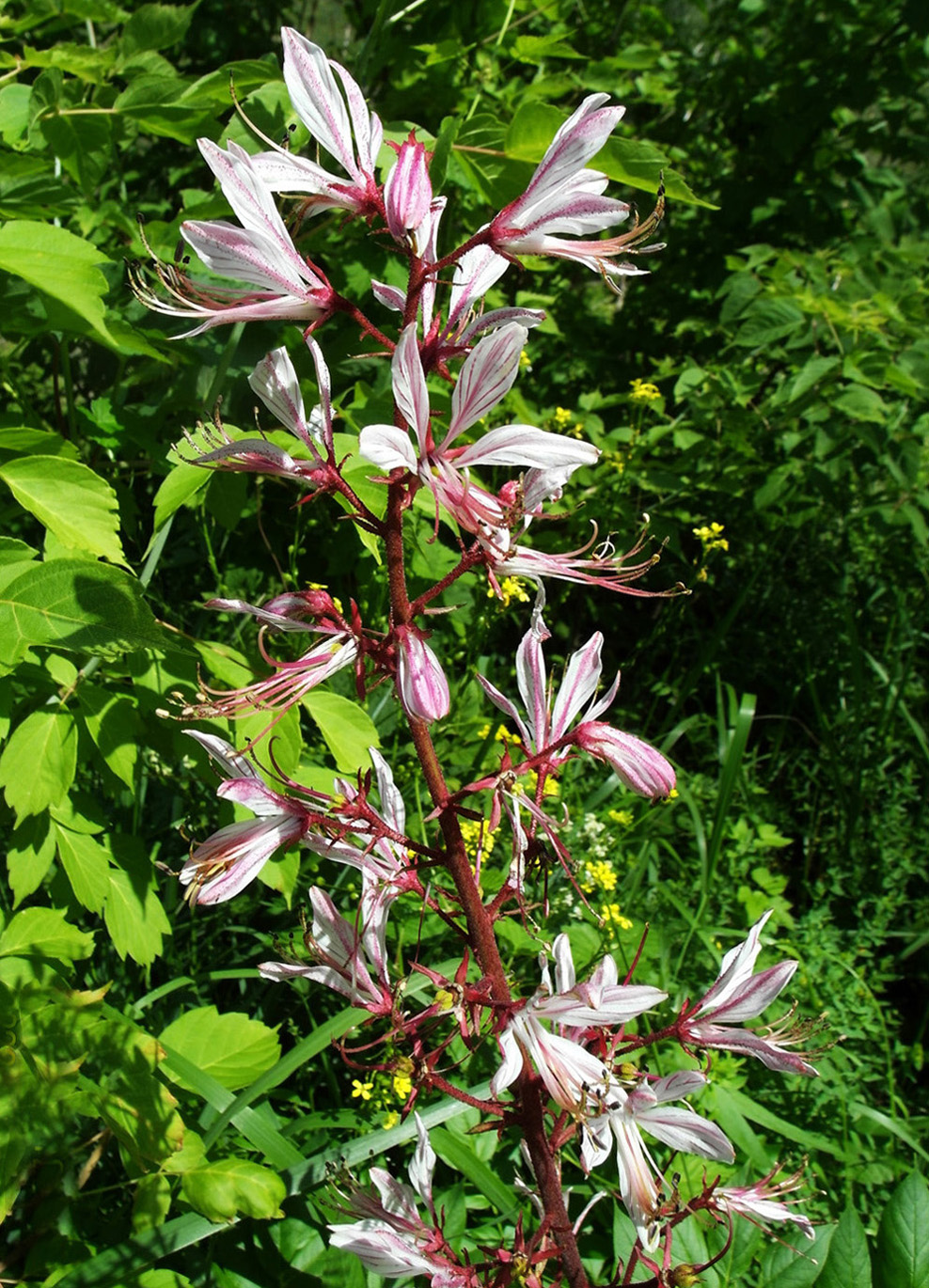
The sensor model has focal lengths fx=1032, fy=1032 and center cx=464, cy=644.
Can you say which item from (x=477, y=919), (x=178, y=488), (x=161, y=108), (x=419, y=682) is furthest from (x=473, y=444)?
(x=161, y=108)

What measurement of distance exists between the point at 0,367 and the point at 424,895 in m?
1.52

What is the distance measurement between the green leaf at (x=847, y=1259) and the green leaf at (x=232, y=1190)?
0.76 meters

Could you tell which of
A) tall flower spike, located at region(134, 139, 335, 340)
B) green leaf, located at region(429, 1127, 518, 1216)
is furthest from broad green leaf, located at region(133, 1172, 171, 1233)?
tall flower spike, located at region(134, 139, 335, 340)

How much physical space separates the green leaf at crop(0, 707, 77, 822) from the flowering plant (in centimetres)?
37

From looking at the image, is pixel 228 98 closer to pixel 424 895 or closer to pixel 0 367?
pixel 0 367

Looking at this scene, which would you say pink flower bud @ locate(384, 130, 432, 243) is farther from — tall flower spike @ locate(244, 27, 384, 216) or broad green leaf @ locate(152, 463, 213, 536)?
broad green leaf @ locate(152, 463, 213, 536)

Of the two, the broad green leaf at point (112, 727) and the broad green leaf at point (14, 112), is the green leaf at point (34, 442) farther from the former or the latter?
the broad green leaf at point (14, 112)

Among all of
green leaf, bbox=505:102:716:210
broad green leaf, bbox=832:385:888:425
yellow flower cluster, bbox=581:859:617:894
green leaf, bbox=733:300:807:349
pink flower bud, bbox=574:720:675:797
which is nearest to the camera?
pink flower bud, bbox=574:720:675:797

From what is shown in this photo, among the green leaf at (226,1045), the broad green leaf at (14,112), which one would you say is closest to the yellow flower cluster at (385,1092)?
the green leaf at (226,1045)

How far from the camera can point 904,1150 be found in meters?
2.28

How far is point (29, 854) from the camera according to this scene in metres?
1.55

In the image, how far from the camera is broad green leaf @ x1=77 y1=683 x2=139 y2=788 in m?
1.48

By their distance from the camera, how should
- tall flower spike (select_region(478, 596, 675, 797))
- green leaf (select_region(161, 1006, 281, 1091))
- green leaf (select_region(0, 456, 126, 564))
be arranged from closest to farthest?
tall flower spike (select_region(478, 596, 675, 797))
green leaf (select_region(0, 456, 126, 564))
green leaf (select_region(161, 1006, 281, 1091))

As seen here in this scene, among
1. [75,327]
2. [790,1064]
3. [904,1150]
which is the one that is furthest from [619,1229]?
[75,327]
